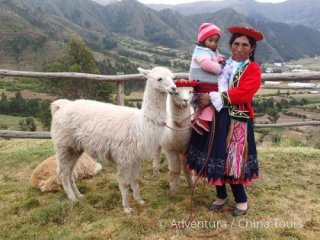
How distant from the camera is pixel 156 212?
412 cm

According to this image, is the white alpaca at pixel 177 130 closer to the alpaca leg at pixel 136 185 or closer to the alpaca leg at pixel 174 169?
the alpaca leg at pixel 174 169

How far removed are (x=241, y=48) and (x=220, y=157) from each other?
1.11m

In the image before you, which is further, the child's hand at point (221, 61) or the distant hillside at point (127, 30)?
the distant hillside at point (127, 30)

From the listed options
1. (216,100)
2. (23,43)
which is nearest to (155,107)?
(216,100)

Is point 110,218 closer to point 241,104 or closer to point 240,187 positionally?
point 240,187

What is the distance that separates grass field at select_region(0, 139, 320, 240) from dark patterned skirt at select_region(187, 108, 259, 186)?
18.7 inches

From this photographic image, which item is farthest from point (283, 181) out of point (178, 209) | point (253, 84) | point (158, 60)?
point (158, 60)

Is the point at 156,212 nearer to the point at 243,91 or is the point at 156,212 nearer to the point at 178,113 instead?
the point at 178,113

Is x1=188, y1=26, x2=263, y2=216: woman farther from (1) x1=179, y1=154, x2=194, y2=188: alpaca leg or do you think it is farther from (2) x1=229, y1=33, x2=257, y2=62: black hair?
(1) x1=179, y1=154, x2=194, y2=188: alpaca leg

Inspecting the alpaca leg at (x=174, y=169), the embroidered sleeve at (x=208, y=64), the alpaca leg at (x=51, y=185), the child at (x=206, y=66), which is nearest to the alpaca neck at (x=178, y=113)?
the child at (x=206, y=66)

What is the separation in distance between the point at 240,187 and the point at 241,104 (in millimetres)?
957

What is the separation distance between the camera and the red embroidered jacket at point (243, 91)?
3580 mm

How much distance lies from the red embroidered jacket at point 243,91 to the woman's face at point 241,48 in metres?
0.11

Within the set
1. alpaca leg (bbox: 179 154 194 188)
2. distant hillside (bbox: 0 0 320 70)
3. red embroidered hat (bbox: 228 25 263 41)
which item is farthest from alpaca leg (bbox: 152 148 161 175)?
distant hillside (bbox: 0 0 320 70)
